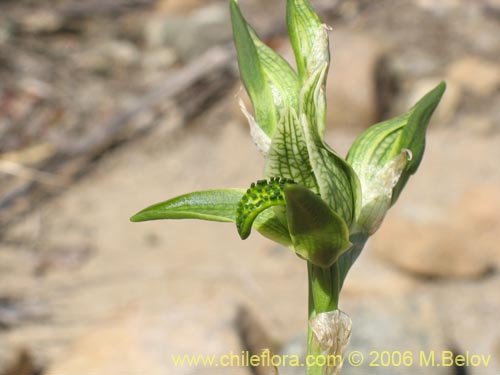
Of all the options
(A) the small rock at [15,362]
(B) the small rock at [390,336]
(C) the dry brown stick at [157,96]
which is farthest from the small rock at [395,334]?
(C) the dry brown stick at [157,96]

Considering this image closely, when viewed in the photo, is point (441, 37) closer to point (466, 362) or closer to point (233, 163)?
point (233, 163)

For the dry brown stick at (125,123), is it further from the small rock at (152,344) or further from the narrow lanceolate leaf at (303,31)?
the narrow lanceolate leaf at (303,31)

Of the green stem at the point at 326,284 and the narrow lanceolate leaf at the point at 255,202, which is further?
the green stem at the point at 326,284

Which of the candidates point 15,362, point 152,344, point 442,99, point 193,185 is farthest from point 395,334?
point 442,99

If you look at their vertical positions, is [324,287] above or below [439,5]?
below

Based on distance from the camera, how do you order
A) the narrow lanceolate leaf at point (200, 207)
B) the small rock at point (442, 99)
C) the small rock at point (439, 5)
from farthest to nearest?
1. the small rock at point (439, 5)
2. the small rock at point (442, 99)
3. the narrow lanceolate leaf at point (200, 207)

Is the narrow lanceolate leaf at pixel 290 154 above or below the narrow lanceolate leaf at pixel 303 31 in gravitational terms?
below

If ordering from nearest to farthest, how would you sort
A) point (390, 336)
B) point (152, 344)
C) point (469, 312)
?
1. point (390, 336)
2. point (152, 344)
3. point (469, 312)

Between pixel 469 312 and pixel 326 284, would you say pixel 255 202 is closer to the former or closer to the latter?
pixel 326 284
